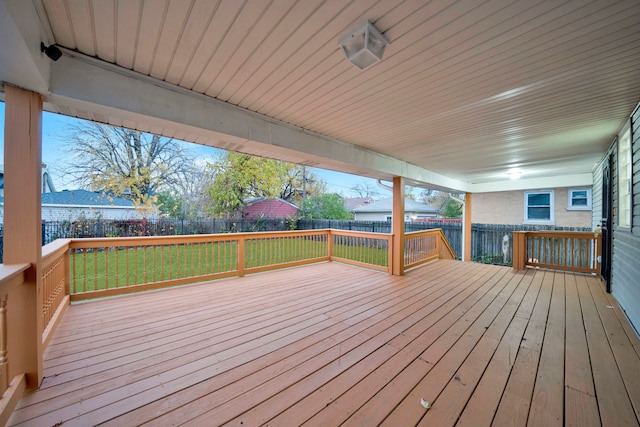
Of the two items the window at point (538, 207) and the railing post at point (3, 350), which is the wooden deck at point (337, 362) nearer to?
the railing post at point (3, 350)

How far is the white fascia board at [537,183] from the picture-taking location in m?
6.77

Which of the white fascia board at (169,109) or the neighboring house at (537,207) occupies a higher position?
the white fascia board at (169,109)

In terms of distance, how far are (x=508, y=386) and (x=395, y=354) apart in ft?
2.79

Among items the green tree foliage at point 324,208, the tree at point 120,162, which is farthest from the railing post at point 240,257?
the green tree foliage at point 324,208

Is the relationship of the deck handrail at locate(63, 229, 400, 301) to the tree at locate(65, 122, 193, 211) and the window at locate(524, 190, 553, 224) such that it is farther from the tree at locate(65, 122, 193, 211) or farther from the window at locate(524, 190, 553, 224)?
the window at locate(524, 190, 553, 224)

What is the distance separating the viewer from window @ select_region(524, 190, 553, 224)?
27.2 feet

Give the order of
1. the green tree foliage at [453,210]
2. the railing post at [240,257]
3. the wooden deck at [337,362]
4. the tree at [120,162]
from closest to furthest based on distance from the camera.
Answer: the wooden deck at [337,362] → the railing post at [240,257] → the tree at [120,162] → the green tree foliage at [453,210]

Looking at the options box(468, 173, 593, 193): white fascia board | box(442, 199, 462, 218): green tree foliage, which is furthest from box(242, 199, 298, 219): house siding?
box(442, 199, 462, 218): green tree foliage

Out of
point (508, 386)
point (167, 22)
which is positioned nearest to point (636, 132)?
point (508, 386)

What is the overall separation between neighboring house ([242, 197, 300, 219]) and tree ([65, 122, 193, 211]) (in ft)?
11.8

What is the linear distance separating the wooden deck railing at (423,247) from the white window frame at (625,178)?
3.22 metres

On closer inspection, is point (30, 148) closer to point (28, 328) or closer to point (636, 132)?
point (28, 328)

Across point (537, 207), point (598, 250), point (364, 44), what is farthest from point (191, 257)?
point (537, 207)

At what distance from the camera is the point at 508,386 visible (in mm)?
1866
